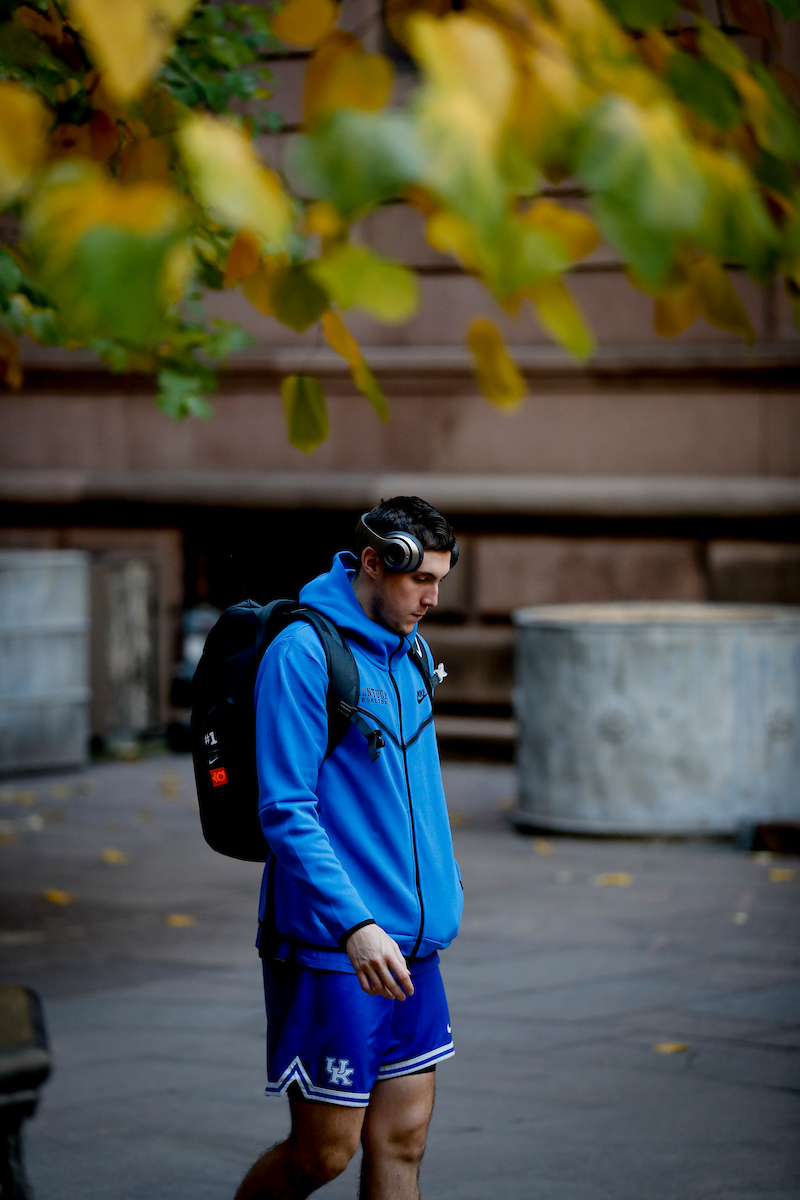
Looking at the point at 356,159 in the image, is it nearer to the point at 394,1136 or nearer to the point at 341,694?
the point at 341,694

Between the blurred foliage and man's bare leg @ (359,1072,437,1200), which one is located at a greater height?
the blurred foliage

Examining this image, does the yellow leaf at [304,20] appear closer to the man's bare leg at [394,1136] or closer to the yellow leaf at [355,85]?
the yellow leaf at [355,85]

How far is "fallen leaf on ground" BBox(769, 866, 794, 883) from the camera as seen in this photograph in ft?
27.3

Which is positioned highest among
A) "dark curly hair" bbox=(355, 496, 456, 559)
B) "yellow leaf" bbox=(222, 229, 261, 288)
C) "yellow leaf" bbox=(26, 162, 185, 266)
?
"yellow leaf" bbox=(222, 229, 261, 288)

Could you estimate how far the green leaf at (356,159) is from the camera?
154cm

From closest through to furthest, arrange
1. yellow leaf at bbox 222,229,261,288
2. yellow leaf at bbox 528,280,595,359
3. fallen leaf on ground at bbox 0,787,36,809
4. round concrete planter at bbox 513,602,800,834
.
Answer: yellow leaf at bbox 528,280,595,359, yellow leaf at bbox 222,229,261,288, round concrete planter at bbox 513,602,800,834, fallen leaf on ground at bbox 0,787,36,809

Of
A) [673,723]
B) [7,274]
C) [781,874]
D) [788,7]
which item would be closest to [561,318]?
[788,7]

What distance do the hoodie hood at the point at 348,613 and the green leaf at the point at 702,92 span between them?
1.51m

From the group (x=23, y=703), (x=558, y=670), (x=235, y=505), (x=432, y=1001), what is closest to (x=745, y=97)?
(x=432, y=1001)

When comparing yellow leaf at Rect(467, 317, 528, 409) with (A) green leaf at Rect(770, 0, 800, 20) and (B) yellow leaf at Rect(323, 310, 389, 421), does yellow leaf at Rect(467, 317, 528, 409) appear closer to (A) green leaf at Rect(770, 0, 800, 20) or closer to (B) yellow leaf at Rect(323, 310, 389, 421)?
(B) yellow leaf at Rect(323, 310, 389, 421)

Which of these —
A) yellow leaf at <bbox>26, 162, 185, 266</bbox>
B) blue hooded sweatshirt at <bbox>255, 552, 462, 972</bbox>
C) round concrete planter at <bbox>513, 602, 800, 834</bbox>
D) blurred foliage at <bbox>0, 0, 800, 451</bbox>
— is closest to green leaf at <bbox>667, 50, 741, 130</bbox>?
blurred foliage at <bbox>0, 0, 800, 451</bbox>

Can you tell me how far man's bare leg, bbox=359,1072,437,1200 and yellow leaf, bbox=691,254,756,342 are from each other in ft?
5.69

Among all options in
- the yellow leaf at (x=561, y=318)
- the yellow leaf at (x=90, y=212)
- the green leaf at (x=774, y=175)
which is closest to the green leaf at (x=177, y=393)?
the green leaf at (x=774, y=175)

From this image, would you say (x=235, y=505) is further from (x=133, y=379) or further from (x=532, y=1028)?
(x=532, y=1028)
